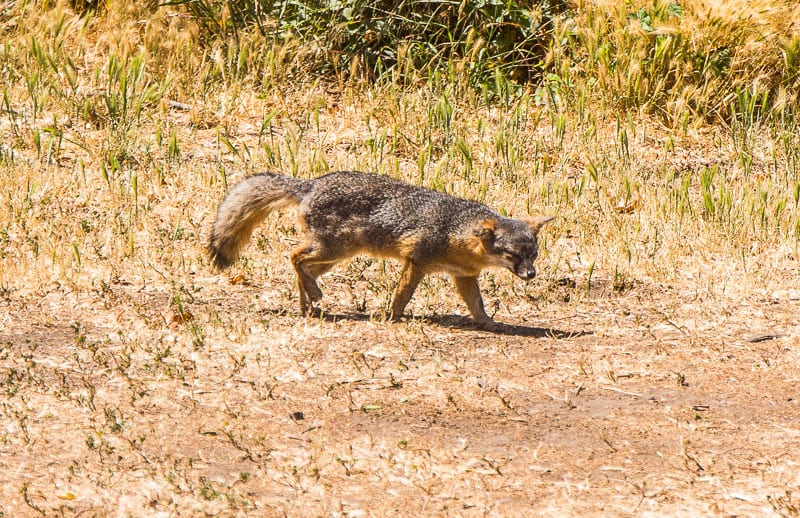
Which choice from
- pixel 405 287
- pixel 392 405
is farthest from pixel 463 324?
pixel 392 405

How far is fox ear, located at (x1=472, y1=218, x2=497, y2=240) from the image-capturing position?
6801 mm

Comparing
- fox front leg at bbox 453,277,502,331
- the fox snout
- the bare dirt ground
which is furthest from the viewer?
fox front leg at bbox 453,277,502,331

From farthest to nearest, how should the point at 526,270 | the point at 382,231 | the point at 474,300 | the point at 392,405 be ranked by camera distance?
the point at 474,300 < the point at 382,231 < the point at 526,270 < the point at 392,405

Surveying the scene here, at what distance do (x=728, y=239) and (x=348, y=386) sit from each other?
→ 375cm

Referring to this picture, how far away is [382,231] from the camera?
6914 millimetres

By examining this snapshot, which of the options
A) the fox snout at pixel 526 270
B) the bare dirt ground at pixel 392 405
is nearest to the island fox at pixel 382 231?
the fox snout at pixel 526 270

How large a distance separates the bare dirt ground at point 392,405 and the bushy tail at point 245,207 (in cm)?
37

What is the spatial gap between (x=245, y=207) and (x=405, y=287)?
114cm

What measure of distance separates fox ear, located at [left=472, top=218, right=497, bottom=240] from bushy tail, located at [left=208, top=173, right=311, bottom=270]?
1.11 meters

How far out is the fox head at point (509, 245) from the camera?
6785 mm

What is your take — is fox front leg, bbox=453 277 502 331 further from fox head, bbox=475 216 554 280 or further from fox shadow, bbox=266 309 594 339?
fox head, bbox=475 216 554 280

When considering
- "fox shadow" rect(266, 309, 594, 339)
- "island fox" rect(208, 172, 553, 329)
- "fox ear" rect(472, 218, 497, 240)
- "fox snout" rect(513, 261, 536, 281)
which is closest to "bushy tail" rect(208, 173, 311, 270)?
"island fox" rect(208, 172, 553, 329)

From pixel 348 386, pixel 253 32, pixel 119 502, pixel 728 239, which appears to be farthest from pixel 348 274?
pixel 253 32

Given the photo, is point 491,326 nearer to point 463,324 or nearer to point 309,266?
point 463,324
